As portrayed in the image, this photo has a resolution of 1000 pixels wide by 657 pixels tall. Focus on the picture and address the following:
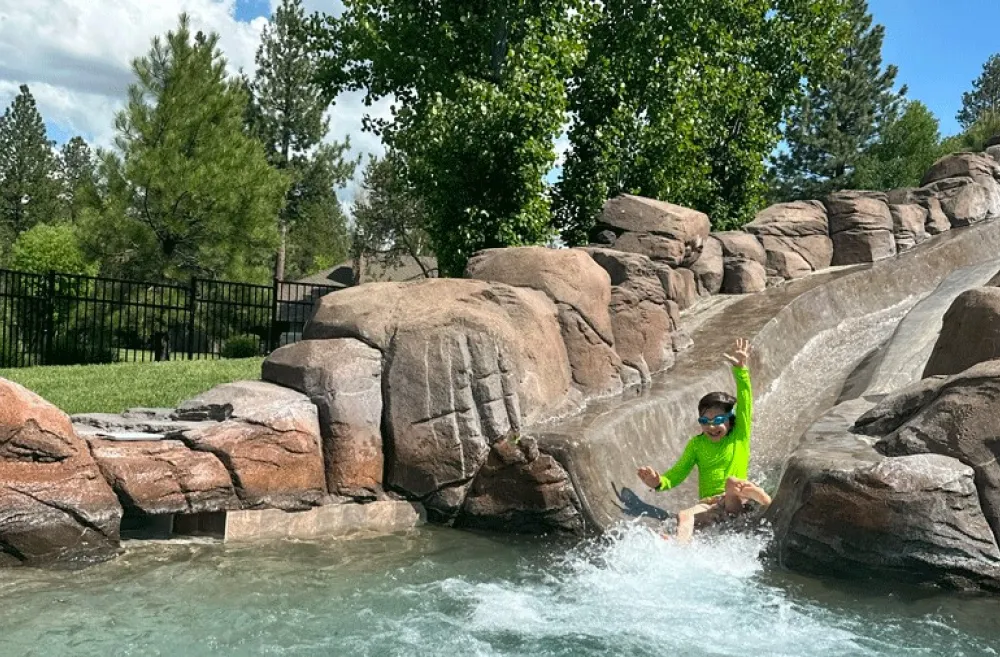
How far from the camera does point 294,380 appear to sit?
7.36 meters

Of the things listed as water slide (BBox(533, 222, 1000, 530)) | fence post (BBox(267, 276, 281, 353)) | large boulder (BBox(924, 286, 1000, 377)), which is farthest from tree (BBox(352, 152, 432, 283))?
large boulder (BBox(924, 286, 1000, 377))

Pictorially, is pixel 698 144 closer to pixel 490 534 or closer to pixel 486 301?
pixel 486 301

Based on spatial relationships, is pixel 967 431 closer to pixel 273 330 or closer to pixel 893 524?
pixel 893 524

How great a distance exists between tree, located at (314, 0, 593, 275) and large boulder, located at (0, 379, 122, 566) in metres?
9.56

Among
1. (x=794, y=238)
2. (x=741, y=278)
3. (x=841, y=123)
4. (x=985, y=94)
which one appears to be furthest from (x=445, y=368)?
(x=985, y=94)

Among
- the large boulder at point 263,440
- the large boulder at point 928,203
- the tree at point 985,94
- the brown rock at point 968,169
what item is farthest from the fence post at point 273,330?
the tree at point 985,94

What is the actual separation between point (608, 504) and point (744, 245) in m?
8.29

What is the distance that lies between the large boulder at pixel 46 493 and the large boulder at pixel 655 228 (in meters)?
7.75

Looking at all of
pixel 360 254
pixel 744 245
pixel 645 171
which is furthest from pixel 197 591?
pixel 360 254

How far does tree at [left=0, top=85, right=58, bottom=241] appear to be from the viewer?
4225 cm

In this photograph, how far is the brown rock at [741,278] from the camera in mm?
13969

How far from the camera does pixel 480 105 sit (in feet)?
47.0

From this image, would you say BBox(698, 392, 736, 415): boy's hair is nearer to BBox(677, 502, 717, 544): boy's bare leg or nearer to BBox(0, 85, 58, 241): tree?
BBox(677, 502, 717, 544): boy's bare leg

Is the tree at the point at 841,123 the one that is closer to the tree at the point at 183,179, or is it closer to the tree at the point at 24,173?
the tree at the point at 183,179
